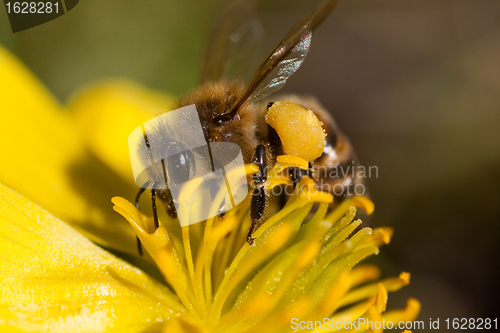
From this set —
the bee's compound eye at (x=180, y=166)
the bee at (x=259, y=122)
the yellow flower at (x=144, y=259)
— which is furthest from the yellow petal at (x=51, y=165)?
the bee's compound eye at (x=180, y=166)

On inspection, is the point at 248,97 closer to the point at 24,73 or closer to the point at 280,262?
the point at 280,262

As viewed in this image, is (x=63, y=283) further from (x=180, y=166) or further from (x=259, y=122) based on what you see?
(x=259, y=122)

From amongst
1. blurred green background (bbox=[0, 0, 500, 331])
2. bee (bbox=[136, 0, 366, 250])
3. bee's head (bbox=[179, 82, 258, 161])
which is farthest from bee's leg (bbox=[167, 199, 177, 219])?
blurred green background (bbox=[0, 0, 500, 331])

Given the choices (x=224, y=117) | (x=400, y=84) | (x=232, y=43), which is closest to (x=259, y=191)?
(x=224, y=117)

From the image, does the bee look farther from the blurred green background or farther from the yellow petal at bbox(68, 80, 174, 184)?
the blurred green background

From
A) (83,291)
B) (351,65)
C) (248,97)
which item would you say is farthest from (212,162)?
(351,65)

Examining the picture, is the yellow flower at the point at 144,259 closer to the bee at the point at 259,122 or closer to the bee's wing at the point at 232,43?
the bee at the point at 259,122
